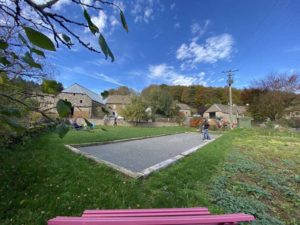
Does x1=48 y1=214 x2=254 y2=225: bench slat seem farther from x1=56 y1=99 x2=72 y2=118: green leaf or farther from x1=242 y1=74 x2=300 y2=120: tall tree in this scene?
x1=242 y1=74 x2=300 y2=120: tall tree

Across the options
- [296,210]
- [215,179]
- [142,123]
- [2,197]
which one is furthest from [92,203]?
[142,123]

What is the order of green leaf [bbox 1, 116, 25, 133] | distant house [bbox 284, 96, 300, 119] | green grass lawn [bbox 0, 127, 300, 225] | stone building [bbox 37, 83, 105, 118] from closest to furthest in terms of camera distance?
green leaf [bbox 1, 116, 25, 133], stone building [bbox 37, 83, 105, 118], green grass lawn [bbox 0, 127, 300, 225], distant house [bbox 284, 96, 300, 119]

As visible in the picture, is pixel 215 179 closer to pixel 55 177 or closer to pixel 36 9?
pixel 55 177

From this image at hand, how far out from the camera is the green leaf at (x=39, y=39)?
1.77 ft

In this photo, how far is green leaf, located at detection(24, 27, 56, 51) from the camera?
54cm

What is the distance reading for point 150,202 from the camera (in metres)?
3.63

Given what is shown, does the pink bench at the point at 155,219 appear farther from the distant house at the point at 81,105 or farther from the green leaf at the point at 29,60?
the green leaf at the point at 29,60

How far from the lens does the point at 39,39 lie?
556 millimetres

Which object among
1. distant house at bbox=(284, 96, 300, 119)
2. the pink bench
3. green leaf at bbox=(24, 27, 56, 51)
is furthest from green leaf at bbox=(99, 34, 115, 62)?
distant house at bbox=(284, 96, 300, 119)

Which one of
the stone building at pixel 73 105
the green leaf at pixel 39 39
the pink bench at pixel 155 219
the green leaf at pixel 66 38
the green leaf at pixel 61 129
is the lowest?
the pink bench at pixel 155 219

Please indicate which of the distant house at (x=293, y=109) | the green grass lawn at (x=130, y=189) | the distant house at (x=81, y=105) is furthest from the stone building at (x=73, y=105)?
the distant house at (x=293, y=109)

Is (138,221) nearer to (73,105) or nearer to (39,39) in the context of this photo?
(73,105)

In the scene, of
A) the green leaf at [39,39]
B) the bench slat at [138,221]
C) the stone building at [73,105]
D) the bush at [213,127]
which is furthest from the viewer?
the bush at [213,127]

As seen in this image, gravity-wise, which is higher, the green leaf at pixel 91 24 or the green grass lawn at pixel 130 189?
the green leaf at pixel 91 24
